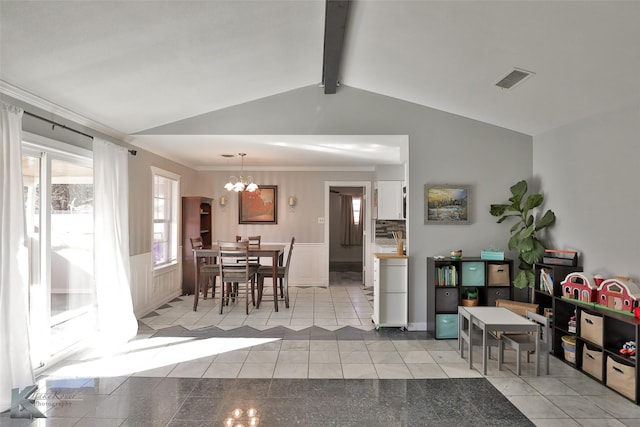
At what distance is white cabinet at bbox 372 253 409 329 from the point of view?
15.0 ft

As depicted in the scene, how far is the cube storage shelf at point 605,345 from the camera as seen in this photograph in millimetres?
2865

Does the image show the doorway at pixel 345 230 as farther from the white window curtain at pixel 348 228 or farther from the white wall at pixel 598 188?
the white wall at pixel 598 188

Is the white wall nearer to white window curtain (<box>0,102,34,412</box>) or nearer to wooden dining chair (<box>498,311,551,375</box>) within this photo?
wooden dining chair (<box>498,311,551,375</box>)

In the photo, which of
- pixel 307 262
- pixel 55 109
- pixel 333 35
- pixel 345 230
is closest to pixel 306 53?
pixel 333 35

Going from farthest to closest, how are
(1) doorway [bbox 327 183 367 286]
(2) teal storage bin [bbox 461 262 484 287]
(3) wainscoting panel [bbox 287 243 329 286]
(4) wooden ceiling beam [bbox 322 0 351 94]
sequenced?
1. (1) doorway [bbox 327 183 367 286]
2. (3) wainscoting panel [bbox 287 243 329 286]
3. (2) teal storage bin [bbox 461 262 484 287]
4. (4) wooden ceiling beam [bbox 322 0 351 94]

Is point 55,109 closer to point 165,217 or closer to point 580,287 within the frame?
point 165,217

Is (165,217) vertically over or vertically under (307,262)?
over

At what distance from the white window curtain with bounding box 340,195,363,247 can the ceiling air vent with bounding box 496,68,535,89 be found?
308 inches

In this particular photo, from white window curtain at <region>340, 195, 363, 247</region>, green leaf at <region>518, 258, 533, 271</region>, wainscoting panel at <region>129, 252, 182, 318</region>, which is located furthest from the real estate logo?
white window curtain at <region>340, 195, 363, 247</region>

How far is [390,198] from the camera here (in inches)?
286

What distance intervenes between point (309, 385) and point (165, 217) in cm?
416

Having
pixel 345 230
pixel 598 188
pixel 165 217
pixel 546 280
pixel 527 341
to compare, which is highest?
pixel 598 188

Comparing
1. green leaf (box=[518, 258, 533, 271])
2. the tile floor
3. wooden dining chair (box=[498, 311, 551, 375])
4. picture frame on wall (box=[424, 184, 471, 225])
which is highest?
picture frame on wall (box=[424, 184, 471, 225])

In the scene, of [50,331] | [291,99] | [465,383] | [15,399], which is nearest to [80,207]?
[50,331]
